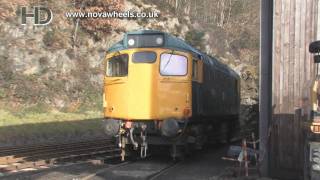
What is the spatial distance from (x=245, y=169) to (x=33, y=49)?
25202 mm

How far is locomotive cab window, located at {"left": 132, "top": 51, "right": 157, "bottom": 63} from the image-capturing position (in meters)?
15.7

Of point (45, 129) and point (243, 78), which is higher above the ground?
point (243, 78)

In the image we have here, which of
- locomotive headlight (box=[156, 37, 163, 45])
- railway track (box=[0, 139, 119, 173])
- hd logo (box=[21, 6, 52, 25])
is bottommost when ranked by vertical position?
railway track (box=[0, 139, 119, 173])

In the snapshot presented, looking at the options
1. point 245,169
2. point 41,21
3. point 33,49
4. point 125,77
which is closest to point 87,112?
point 33,49

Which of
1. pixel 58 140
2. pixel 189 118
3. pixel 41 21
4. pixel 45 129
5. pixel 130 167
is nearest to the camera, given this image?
pixel 130 167

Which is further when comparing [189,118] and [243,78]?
[243,78]

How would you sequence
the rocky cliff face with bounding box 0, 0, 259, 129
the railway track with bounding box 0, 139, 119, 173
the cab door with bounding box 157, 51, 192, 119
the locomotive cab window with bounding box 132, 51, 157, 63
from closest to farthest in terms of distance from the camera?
1. the railway track with bounding box 0, 139, 119, 173
2. the cab door with bounding box 157, 51, 192, 119
3. the locomotive cab window with bounding box 132, 51, 157, 63
4. the rocky cliff face with bounding box 0, 0, 259, 129

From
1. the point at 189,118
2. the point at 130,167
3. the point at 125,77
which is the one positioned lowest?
the point at 130,167

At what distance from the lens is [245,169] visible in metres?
12.7

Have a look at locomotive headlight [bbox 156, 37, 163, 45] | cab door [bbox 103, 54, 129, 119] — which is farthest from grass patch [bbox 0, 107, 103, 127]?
locomotive headlight [bbox 156, 37, 163, 45]

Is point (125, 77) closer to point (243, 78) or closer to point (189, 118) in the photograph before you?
point (189, 118)

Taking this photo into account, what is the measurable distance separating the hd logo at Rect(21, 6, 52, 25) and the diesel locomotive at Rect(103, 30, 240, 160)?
21793 mm

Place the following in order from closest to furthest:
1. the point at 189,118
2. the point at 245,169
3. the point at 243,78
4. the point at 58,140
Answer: the point at 245,169 < the point at 189,118 < the point at 58,140 < the point at 243,78

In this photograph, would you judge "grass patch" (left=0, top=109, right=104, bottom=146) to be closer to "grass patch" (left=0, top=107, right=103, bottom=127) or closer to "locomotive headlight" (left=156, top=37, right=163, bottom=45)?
"grass patch" (left=0, top=107, right=103, bottom=127)
